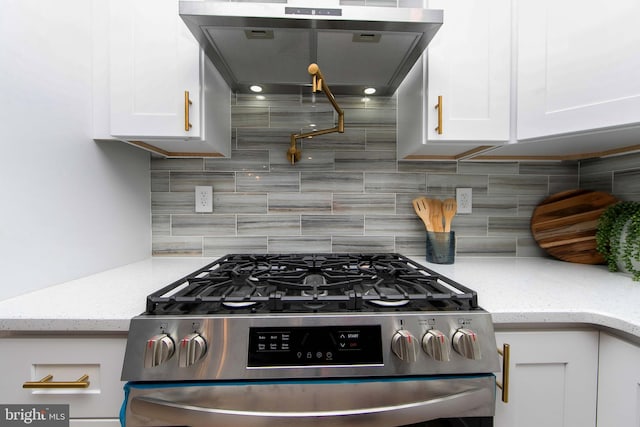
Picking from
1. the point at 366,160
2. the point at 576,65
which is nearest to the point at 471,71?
the point at 576,65

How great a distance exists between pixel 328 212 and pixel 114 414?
996mm

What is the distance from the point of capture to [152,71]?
960 mm

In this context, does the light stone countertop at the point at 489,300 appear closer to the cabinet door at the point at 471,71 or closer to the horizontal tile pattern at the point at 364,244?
the horizontal tile pattern at the point at 364,244

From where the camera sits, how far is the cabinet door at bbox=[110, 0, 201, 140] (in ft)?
3.12

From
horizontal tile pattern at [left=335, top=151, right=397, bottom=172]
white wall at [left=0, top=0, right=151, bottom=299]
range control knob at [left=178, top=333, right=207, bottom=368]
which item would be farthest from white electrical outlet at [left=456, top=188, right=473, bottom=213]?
white wall at [left=0, top=0, right=151, bottom=299]

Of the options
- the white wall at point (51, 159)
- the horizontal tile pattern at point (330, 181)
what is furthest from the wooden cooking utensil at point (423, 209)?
the white wall at point (51, 159)

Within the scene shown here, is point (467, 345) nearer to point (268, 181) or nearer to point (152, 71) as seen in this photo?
point (268, 181)

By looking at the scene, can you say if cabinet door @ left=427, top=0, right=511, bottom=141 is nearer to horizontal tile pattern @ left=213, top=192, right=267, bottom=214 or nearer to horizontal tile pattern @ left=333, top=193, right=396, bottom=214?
horizontal tile pattern @ left=333, top=193, right=396, bottom=214

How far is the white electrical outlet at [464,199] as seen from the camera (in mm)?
1349

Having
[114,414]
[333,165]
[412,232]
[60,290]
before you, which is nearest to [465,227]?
[412,232]

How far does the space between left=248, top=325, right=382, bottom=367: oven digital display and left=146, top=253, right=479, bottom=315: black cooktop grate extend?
5 cm

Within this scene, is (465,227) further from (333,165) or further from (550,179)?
(333,165)

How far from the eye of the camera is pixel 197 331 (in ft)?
1.99

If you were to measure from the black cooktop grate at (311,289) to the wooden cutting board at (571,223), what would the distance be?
75 cm
